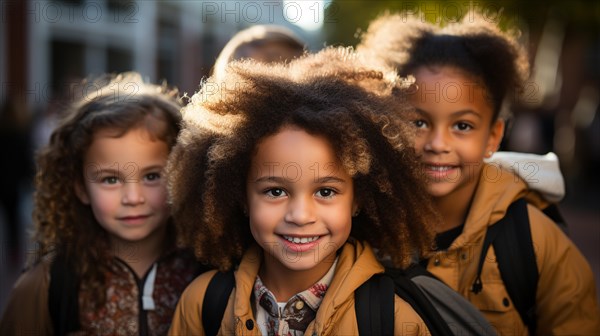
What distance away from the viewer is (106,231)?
10.0 feet

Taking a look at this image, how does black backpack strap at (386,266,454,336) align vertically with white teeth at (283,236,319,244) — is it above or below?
below

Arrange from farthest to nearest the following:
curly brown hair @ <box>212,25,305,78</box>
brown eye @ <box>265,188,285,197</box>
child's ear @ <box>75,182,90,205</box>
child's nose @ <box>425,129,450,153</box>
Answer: curly brown hair @ <box>212,25,305,78</box> → child's ear @ <box>75,182,90,205</box> → child's nose @ <box>425,129,450,153</box> → brown eye @ <box>265,188,285,197</box>

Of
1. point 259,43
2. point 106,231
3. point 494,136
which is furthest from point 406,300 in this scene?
point 259,43

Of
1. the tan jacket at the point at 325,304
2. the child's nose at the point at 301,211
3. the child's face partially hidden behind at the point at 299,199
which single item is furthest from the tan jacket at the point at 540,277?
the child's nose at the point at 301,211

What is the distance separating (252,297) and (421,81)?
1.24 m

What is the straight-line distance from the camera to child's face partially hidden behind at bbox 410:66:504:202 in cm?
279

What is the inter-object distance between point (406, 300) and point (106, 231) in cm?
153

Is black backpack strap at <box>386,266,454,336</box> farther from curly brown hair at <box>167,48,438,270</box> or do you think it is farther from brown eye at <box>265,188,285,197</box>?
brown eye at <box>265,188,285,197</box>

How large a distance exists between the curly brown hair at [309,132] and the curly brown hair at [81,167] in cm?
48

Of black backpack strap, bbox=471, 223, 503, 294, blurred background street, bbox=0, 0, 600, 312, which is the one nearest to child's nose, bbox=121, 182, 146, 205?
black backpack strap, bbox=471, 223, 503, 294

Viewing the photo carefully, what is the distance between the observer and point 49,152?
10.1ft

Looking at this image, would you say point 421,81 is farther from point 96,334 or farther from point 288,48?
point 96,334

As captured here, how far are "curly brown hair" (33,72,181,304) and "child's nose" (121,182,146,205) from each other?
25 centimetres

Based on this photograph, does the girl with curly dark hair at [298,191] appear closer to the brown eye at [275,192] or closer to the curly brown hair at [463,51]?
the brown eye at [275,192]
